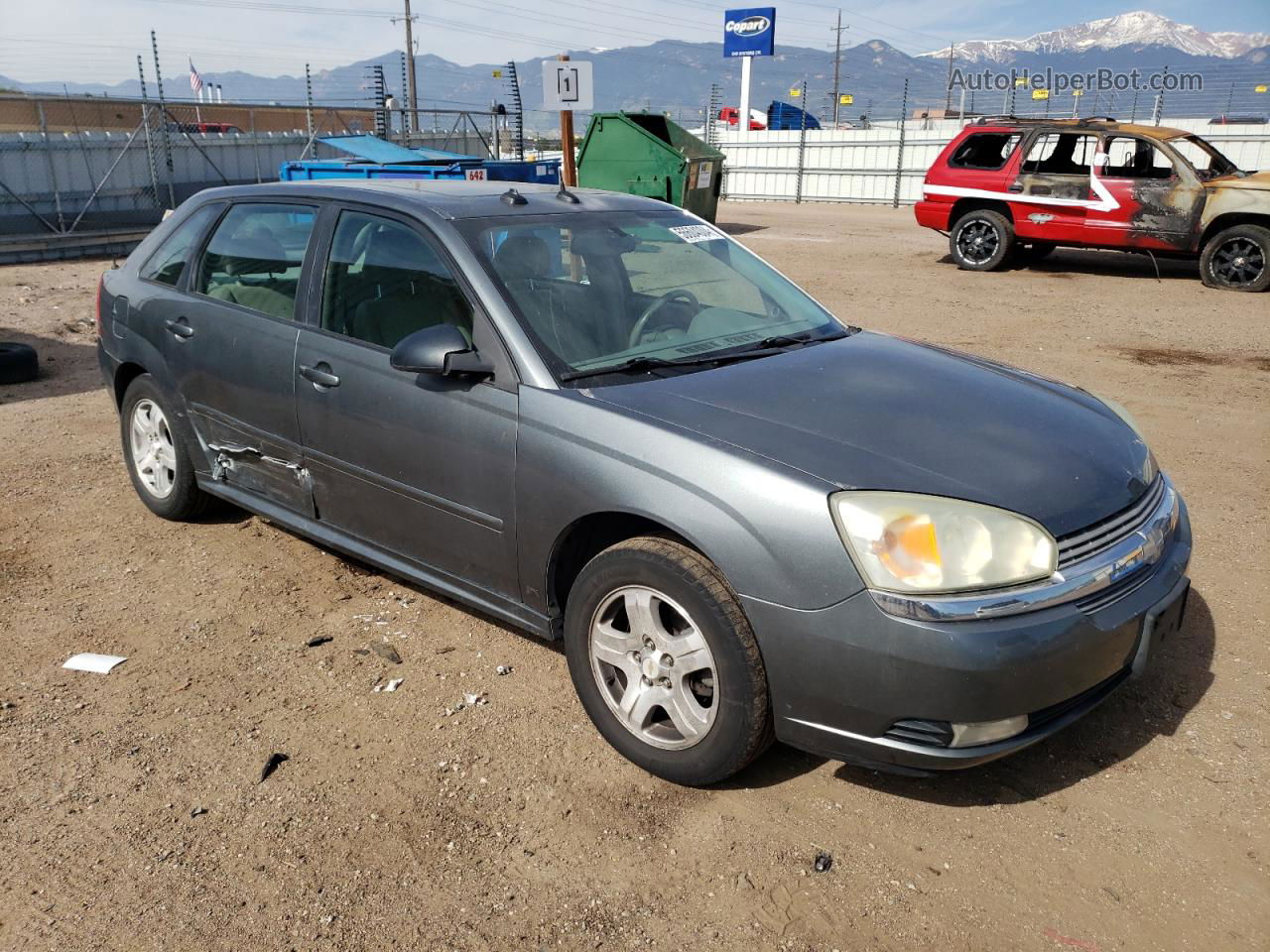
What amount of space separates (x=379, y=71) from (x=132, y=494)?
2578 cm

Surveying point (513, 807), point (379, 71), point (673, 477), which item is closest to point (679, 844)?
point (513, 807)

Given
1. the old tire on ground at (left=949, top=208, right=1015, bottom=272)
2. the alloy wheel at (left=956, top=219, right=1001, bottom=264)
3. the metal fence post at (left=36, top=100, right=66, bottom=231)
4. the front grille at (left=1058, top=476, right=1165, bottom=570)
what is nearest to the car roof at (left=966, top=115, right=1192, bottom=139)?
the old tire on ground at (left=949, top=208, right=1015, bottom=272)

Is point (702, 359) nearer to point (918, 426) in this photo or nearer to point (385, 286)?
point (918, 426)

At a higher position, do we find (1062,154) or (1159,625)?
(1062,154)

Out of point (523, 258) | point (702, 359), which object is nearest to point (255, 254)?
point (523, 258)

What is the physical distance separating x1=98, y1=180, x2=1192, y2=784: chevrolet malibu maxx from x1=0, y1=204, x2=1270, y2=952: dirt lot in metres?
0.29

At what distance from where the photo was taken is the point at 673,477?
9.15ft

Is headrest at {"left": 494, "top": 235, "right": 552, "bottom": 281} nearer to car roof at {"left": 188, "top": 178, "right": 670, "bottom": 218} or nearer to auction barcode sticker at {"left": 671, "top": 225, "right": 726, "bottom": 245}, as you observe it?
car roof at {"left": 188, "top": 178, "right": 670, "bottom": 218}

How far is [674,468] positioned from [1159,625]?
1423 mm

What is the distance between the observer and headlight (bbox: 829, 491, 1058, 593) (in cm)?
252

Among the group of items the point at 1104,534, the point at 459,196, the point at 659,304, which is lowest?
the point at 1104,534

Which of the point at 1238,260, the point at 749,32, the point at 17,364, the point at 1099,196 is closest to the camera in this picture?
the point at 17,364

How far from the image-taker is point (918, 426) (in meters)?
2.98

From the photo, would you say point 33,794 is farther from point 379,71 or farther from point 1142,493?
point 379,71
